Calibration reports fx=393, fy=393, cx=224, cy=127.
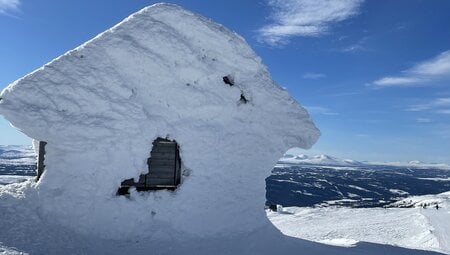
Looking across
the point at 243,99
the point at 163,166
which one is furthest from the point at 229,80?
the point at 163,166

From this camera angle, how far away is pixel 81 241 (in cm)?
984

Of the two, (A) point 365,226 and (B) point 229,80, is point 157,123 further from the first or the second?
(A) point 365,226

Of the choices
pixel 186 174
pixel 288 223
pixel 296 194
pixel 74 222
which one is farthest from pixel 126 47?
pixel 296 194

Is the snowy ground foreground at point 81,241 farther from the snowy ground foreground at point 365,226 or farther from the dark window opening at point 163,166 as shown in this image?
the snowy ground foreground at point 365,226

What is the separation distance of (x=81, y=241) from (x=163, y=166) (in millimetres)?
3491

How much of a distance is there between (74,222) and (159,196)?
2409mm

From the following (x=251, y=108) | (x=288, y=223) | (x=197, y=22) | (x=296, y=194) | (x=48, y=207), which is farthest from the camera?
(x=296, y=194)

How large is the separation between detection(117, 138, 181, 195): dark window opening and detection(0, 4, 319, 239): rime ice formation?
25.5 inches

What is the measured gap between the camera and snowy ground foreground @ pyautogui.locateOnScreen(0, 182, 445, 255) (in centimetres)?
918

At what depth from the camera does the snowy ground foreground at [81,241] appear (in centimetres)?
918

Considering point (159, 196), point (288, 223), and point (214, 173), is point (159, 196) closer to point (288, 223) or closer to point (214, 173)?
point (214, 173)

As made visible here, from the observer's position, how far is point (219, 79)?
12430 millimetres

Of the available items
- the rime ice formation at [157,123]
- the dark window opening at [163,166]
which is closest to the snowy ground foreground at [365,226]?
the rime ice formation at [157,123]

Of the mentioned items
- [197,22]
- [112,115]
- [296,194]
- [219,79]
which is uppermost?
[197,22]
